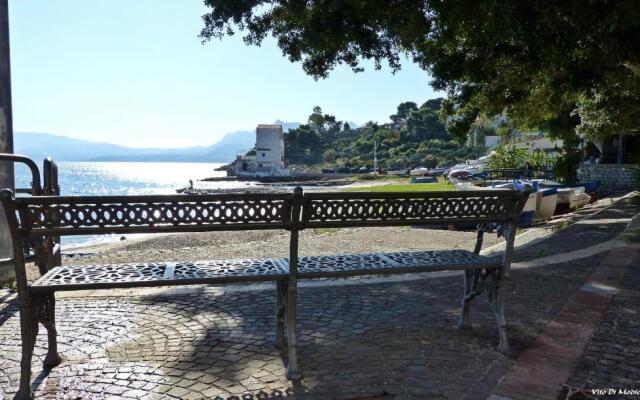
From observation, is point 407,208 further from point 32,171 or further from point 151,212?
point 32,171

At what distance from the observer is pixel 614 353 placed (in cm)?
334

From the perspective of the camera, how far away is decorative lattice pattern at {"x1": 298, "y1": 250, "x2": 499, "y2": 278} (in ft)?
10.8

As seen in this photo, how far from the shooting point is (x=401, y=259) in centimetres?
364

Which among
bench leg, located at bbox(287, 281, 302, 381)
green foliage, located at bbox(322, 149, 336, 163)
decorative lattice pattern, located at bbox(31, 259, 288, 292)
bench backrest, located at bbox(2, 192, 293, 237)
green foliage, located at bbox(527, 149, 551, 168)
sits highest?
green foliage, located at bbox(322, 149, 336, 163)

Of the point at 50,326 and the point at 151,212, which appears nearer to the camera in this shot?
the point at 151,212

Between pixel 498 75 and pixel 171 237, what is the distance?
1095 centimetres

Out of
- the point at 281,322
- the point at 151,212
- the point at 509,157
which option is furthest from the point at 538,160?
the point at 151,212

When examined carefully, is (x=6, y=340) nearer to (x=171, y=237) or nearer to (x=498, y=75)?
(x=498, y=75)

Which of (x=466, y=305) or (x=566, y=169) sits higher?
(x=566, y=169)

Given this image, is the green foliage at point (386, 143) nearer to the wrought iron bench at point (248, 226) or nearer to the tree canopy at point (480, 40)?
the tree canopy at point (480, 40)

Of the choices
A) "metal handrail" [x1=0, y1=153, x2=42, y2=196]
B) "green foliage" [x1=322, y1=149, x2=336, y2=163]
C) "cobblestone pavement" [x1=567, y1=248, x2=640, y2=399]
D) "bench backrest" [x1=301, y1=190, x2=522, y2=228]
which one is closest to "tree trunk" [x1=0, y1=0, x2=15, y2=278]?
"metal handrail" [x1=0, y1=153, x2=42, y2=196]

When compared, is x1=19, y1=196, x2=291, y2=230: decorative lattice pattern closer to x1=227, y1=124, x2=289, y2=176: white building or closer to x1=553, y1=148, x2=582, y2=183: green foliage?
x1=553, y1=148, x2=582, y2=183: green foliage

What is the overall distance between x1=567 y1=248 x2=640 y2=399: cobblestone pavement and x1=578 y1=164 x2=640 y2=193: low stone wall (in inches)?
819

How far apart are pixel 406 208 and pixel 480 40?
558 cm
